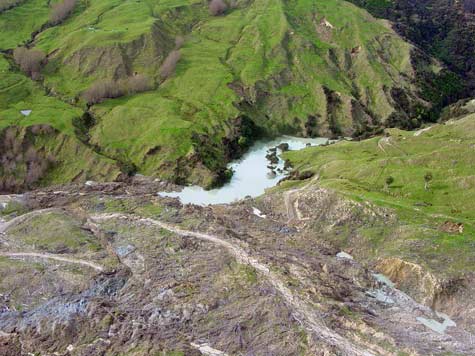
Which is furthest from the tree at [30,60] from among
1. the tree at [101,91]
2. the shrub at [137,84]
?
the shrub at [137,84]

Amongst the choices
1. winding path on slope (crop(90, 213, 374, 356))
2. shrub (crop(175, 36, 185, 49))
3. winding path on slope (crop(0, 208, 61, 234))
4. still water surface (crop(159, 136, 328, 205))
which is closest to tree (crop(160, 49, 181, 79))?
shrub (crop(175, 36, 185, 49))

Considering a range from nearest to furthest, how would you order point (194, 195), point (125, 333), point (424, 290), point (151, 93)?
point (125, 333) → point (424, 290) → point (194, 195) → point (151, 93)

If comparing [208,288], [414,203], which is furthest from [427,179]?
[208,288]

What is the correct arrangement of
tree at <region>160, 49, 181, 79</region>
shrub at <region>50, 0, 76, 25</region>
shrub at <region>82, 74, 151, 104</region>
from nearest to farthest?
shrub at <region>82, 74, 151, 104</region>, tree at <region>160, 49, 181, 79</region>, shrub at <region>50, 0, 76, 25</region>

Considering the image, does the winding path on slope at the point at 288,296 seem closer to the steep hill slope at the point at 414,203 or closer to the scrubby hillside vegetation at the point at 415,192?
the steep hill slope at the point at 414,203

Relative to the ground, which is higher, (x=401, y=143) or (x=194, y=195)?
(x=401, y=143)

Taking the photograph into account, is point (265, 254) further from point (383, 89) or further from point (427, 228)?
Answer: point (383, 89)

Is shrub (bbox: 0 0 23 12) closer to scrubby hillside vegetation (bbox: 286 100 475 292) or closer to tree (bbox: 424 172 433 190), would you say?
scrubby hillside vegetation (bbox: 286 100 475 292)

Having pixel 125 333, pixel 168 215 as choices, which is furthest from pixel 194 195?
pixel 125 333
